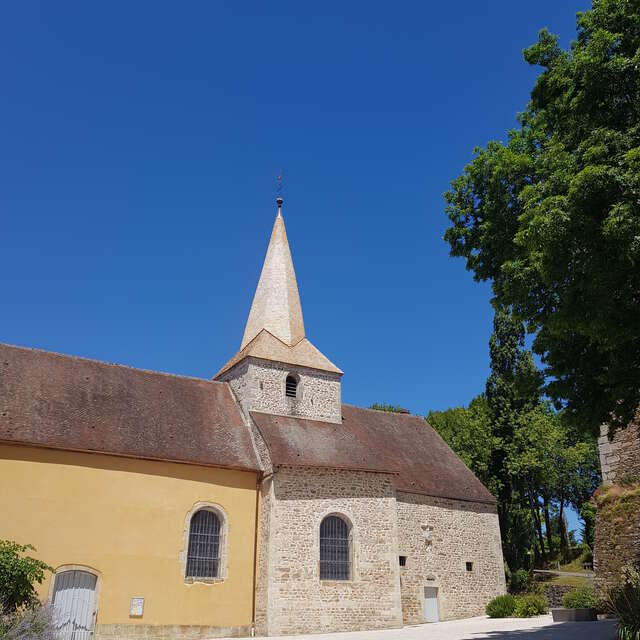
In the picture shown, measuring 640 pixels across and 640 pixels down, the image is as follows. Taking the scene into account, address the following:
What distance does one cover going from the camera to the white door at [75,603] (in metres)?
16.5

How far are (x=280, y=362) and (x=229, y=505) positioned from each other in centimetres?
628

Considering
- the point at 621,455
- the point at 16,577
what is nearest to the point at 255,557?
the point at 16,577

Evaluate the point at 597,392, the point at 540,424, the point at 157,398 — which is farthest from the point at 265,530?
the point at 540,424

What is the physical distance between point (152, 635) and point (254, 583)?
11.8 feet

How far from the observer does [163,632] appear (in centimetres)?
1780

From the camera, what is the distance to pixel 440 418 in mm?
47531

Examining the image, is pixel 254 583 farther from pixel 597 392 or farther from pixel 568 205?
pixel 568 205

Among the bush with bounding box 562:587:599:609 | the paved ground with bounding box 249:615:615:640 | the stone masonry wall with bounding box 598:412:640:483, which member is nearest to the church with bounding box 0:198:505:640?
the paved ground with bounding box 249:615:615:640

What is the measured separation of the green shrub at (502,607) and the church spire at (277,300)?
41.8 feet

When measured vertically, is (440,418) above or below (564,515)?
above

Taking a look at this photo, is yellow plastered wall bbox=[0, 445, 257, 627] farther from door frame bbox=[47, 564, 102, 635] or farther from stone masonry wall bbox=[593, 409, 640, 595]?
stone masonry wall bbox=[593, 409, 640, 595]

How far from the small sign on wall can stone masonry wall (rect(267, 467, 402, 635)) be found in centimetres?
385

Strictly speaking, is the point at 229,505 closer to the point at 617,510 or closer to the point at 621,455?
the point at 617,510

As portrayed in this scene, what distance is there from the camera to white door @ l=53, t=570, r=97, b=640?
16.5m
